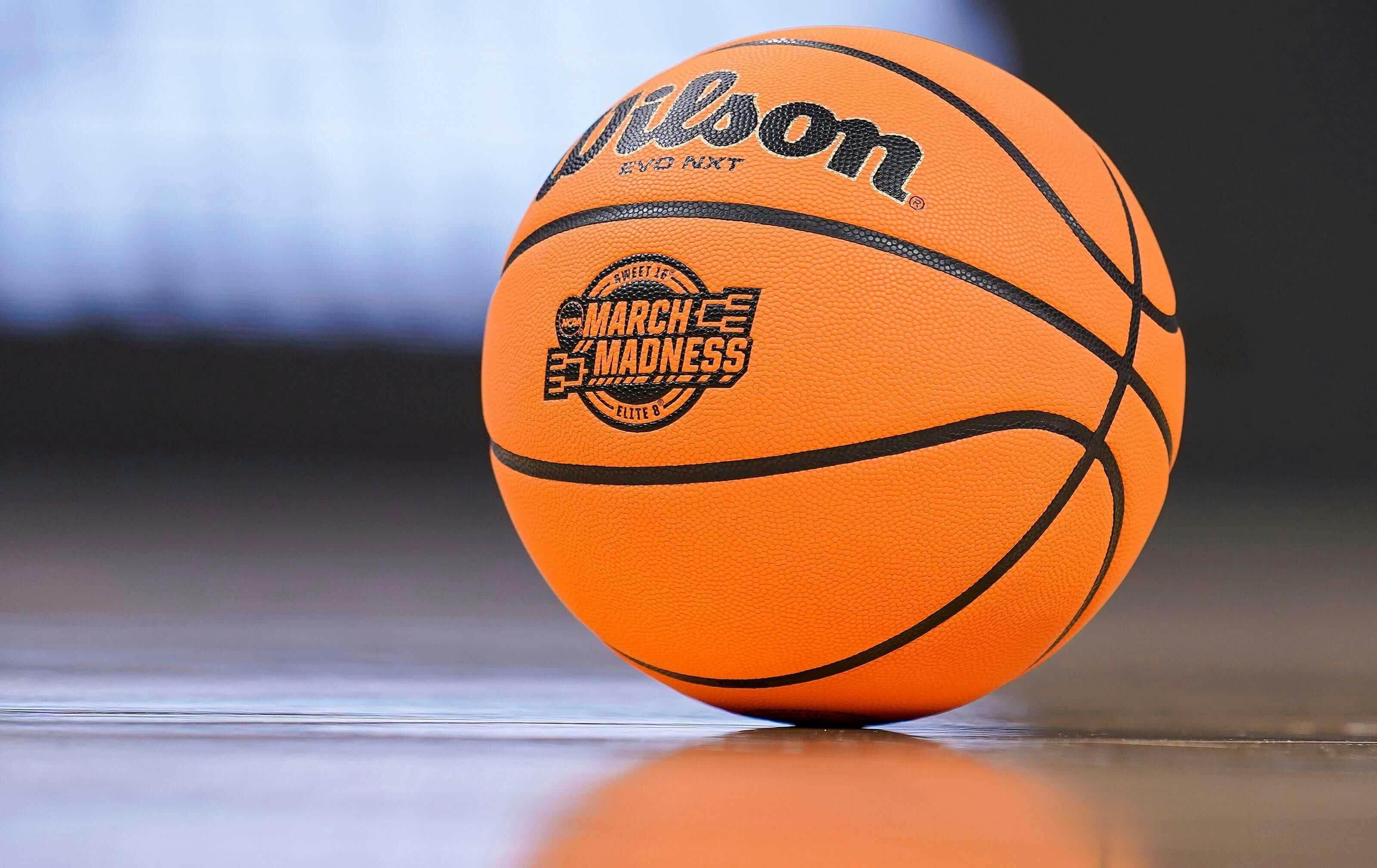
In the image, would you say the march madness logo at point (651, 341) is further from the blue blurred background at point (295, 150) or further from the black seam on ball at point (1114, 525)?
the blue blurred background at point (295, 150)

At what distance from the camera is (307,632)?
301 centimetres

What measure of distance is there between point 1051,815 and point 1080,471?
49cm

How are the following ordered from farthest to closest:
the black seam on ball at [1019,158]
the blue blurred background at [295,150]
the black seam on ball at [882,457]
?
the blue blurred background at [295,150]
the black seam on ball at [1019,158]
the black seam on ball at [882,457]

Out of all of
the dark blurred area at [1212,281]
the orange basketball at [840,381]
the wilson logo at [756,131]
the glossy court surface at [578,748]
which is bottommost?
the glossy court surface at [578,748]

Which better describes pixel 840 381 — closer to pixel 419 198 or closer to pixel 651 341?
pixel 651 341

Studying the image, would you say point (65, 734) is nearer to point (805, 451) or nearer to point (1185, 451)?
point (805, 451)

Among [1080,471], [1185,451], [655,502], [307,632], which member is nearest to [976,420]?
[1080,471]

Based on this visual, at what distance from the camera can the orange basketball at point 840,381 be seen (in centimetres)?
169

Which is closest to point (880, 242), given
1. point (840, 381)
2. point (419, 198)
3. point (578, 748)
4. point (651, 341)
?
point (840, 381)

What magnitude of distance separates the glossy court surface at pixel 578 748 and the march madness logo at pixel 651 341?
0.43m

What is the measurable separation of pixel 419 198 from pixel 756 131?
267 inches

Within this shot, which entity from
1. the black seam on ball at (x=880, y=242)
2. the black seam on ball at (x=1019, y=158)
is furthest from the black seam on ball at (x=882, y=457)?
the black seam on ball at (x=1019, y=158)

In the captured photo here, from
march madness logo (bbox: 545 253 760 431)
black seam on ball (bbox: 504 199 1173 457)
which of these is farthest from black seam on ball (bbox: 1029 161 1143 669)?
march madness logo (bbox: 545 253 760 431)

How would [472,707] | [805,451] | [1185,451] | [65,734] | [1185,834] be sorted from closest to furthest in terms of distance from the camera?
[1185,834], [805,451], [65,734], [472,707], [1185,451]
